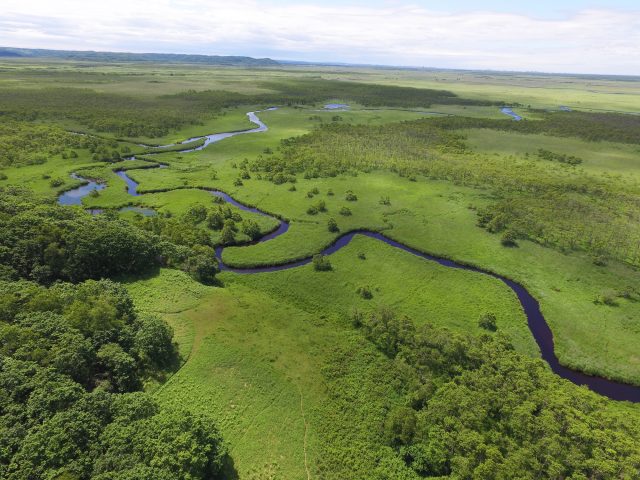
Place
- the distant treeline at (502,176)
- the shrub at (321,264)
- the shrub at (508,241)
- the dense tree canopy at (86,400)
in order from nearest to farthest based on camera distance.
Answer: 1. the dense tree canopy at (86,400)
2. the shrub at (321,264)
3. the shrub at (508,241)
4. the distant treeline at (502,176)

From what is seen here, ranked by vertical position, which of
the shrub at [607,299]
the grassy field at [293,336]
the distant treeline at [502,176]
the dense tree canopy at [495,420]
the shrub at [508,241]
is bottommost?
the grassy field at [293,336]

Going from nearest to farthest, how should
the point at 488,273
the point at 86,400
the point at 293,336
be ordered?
the point at 86,400, the point at 293,336, the point at 488,273

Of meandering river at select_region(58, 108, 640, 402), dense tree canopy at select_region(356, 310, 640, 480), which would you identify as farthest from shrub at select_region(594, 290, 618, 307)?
dense tree canopy at select_region(356, 310, 640, 480)

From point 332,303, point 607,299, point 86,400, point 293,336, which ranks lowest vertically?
point 293,336

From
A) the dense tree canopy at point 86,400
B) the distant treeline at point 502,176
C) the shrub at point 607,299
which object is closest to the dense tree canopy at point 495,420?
the dense tree canopy at point 86,400

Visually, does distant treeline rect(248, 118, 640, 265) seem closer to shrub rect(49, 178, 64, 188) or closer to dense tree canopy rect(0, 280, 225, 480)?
shrub rect(49, 178, 64, 188)

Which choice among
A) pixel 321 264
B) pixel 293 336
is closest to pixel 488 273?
pixel 321 264

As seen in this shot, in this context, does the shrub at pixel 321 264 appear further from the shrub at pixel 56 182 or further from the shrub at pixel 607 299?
the shrub at pixel 56 182

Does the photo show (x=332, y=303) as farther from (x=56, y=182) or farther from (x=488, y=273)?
(x=56, y=182)
